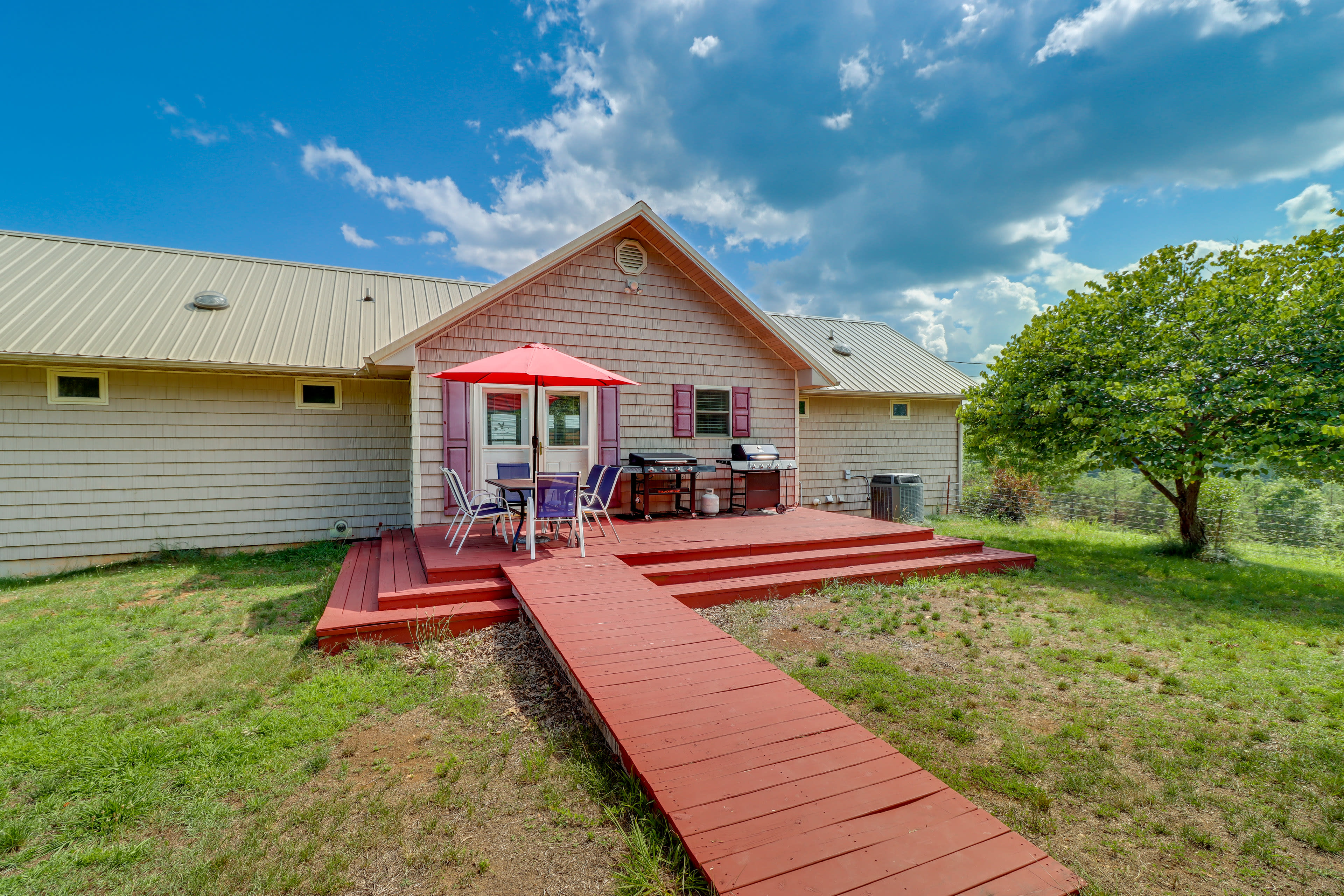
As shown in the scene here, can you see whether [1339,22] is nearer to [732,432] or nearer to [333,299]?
[732,432]

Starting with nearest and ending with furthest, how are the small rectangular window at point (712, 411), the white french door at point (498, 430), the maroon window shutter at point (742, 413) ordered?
the white french door at point (498, 430) < the small rectangular window at point (712, 411) < the maroon window shutter at point (742, 413)

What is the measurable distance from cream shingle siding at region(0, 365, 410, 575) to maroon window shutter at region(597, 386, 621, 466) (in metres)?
3.21

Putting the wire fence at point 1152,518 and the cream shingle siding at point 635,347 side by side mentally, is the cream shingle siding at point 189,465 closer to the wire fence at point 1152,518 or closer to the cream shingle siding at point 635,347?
the cream shingle siding at point 635,347

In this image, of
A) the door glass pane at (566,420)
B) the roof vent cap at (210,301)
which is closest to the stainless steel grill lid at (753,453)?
the door glass pane at (566,420)

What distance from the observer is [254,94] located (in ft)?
33.3

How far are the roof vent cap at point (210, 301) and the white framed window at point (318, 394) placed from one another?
1.79 meters

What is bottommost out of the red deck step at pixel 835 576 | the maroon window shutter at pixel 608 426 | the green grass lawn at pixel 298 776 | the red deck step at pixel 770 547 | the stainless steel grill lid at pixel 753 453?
the green grass lawn at pixel 298 776

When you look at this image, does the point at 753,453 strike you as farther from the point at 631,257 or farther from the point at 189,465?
the point at 189,465

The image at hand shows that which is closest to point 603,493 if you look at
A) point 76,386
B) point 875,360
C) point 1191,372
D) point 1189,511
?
point 76,386

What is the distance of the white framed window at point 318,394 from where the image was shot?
817cm

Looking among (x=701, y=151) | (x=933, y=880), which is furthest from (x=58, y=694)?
(x=701, y=151)

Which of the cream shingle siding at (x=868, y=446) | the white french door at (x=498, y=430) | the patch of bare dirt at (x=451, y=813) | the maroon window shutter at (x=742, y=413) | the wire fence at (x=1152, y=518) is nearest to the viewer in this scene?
the patch of bare dirt at (x=451, y=813)

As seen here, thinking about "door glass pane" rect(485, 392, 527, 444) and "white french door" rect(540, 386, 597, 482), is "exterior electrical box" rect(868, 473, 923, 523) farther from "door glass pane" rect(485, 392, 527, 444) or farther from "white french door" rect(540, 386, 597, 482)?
"door glass pane" rect(485, 392, 527, 444)

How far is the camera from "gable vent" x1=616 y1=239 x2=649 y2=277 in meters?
8.28
